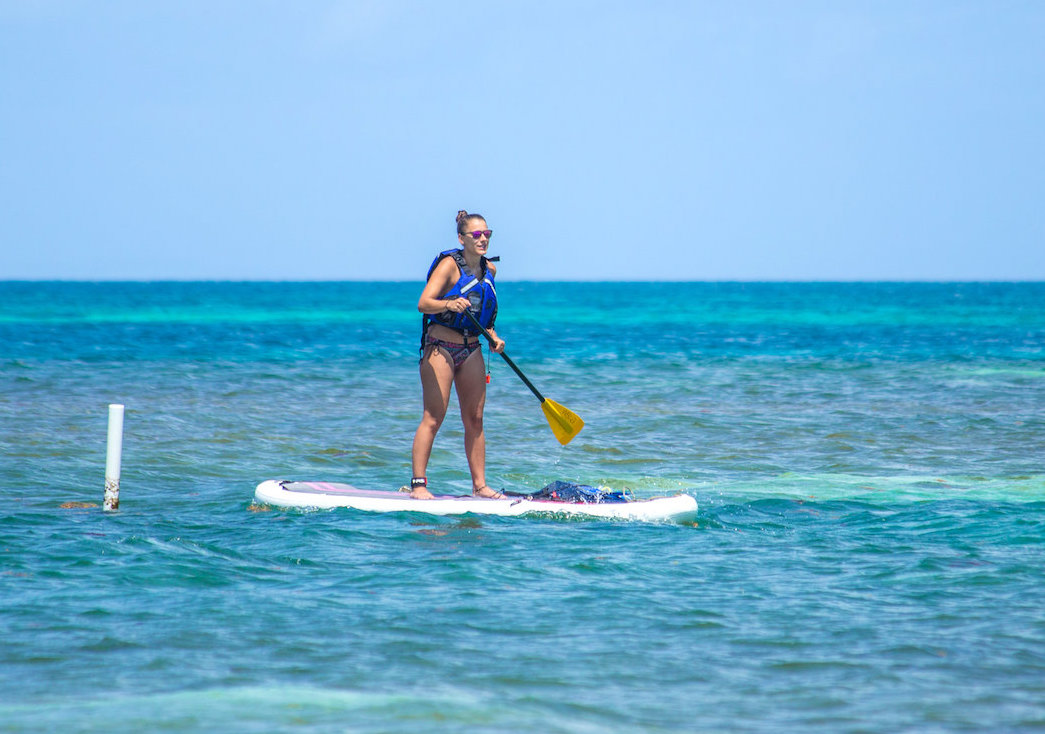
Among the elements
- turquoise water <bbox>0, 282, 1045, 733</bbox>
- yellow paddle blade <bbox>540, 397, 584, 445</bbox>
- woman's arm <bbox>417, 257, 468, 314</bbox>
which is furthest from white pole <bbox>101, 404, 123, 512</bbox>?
yellow paddle blade <bbox>540, 397, 584, 445</bbox>

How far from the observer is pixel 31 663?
4.62 meters

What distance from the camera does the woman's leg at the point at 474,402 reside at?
774 centimetres

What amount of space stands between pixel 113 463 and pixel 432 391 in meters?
2.32

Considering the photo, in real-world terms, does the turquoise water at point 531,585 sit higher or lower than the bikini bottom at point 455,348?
lower

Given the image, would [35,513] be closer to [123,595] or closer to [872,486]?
[123,595]

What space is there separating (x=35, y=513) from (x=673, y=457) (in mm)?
6141

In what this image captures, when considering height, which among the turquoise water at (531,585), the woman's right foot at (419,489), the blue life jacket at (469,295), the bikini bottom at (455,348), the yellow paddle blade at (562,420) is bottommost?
the turquoise water at (531,585)

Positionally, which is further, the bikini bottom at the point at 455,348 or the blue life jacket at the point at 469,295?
the bikini bottom at the point at 455,348

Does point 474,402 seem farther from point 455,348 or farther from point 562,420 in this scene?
point 562,420

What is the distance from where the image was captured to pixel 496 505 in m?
7.74

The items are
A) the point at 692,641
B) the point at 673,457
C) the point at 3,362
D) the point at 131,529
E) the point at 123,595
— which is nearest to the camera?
the point at 692,641

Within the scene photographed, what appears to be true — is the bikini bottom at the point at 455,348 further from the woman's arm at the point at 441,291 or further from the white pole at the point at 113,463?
the white pole at the point at 113,463

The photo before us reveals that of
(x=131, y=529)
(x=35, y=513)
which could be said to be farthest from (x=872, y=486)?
(x=35, y=513)

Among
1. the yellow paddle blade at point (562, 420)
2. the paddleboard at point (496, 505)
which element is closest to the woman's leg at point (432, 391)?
the paddleboard at point (496, 505)
